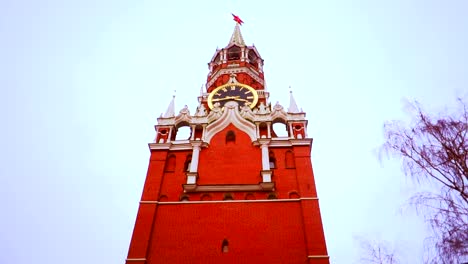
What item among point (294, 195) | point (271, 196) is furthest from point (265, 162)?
point (294, 195)

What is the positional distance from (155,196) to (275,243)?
6119mm

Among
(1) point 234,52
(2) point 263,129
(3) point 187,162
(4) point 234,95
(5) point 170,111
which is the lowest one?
(3) point 187,162

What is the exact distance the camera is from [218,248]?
1695cm

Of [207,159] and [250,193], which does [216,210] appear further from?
[207,159]

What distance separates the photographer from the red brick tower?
16.8 metres

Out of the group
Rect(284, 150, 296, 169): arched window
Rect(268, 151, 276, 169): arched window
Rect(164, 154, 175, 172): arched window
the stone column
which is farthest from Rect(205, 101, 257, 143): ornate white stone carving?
Rect(164, 154, 175, 172): arched window

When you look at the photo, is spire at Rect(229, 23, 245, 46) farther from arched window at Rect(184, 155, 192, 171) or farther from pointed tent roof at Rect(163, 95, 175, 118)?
arched window at Rect(184, 155, 192, 171)

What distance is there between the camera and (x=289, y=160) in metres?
21.2

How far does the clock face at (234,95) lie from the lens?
26.8 m

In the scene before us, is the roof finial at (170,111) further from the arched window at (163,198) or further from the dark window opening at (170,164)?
the arched window at (163,198)

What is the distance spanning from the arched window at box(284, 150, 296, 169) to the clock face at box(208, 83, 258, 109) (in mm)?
5631

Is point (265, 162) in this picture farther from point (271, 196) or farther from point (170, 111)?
point (170, 111)

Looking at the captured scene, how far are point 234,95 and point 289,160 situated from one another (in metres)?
8.04

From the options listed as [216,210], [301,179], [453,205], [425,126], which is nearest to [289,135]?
[301,179]
